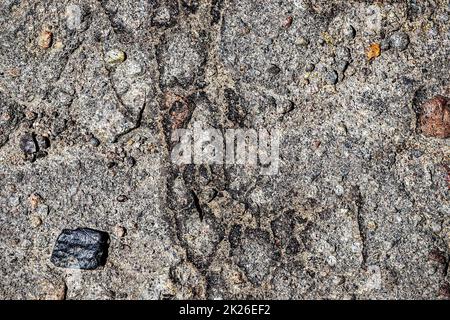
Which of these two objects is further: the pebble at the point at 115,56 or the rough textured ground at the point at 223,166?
the pebble at the point at 115,56

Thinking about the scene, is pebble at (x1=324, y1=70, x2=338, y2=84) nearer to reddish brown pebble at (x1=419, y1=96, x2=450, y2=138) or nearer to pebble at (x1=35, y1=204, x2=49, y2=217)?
reddish brown pebble at (x1=419, y1=96, x2=450, y2=138)

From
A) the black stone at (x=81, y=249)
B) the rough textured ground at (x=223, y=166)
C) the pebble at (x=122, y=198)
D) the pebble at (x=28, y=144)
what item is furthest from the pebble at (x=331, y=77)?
the pebble at (x=28, y=144)

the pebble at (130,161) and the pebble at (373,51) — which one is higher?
the pebble at (373,51)

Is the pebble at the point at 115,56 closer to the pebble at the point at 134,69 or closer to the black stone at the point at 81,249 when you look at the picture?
the pebble at the point at 134,69

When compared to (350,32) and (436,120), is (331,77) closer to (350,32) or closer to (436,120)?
(350,32)

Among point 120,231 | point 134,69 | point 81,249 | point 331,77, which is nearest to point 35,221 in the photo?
point 81,249
